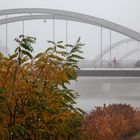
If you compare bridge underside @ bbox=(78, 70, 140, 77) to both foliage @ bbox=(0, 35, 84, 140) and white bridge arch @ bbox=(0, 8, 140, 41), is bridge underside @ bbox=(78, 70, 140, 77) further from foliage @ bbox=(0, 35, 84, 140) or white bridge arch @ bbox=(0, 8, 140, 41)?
foliage @ bbox=(0, 35, 84, 140)

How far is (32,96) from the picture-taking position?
15.6 feet

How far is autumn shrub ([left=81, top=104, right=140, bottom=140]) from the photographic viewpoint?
7606mm

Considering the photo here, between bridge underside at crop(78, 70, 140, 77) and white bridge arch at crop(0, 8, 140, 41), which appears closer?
bridge underside at crop(78, 70, 140, 77)

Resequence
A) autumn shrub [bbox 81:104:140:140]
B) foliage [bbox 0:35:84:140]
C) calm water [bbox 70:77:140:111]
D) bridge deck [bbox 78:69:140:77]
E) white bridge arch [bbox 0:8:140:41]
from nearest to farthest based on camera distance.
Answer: foliage [bbox 0:35:84:140] → autumn shrub [bbox 81:104:140:140] → calm water [bbox 70:77:140:111] → bridge deck [bbox 78:69:140:77] → white bridge arch [bbox 0:8:140:41]

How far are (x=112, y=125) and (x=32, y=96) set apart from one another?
4.79 meters

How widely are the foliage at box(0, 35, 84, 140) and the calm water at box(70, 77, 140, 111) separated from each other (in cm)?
2104

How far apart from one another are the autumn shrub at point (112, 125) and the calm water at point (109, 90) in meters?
15.2

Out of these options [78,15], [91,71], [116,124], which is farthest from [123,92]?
[116,124]

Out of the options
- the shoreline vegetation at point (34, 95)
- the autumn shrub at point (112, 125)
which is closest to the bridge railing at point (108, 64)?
the autumn shrub at point (112, 125)

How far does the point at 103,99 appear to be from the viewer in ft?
90.9

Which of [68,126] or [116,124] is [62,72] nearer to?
[68,126]

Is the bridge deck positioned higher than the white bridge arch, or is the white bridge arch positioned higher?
the white bridge arch

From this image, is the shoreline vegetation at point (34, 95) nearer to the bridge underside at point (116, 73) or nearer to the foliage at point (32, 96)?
the foliage at point (32, 96)

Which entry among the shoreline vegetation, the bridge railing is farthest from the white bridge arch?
the shoreline vegetation
